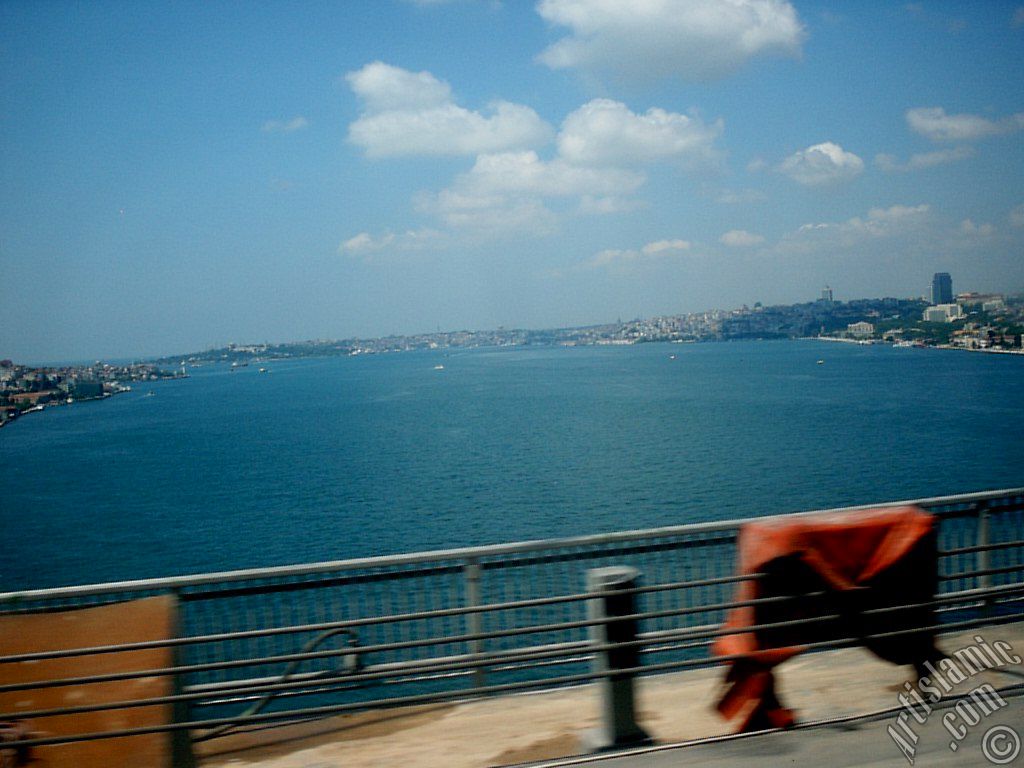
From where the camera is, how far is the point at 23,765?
14.3 ft

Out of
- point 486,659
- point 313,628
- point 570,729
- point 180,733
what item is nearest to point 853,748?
point 570,729

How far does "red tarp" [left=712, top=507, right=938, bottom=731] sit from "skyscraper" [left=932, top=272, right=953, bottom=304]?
180m

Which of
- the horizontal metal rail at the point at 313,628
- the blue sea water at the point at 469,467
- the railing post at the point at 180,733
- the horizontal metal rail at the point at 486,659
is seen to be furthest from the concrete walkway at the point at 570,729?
the blue sea water at the point at 469,467

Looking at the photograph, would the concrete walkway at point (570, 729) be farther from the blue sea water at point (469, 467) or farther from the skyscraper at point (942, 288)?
the skyscraper at point (942, 288)

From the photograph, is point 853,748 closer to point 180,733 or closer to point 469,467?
point 180,733

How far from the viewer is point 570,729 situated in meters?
5.28

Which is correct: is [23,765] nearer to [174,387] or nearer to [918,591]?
[918,591]

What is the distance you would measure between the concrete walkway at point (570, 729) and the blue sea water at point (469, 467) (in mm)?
28991

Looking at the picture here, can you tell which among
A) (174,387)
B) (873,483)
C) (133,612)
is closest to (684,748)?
(133,612)

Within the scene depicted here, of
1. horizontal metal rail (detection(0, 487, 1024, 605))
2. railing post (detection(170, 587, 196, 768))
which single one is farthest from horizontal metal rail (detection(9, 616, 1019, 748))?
horizontal metal rail (detection(0, 487, 1024, 605))

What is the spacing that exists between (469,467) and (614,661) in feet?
168

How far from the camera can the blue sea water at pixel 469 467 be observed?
39.0 metres

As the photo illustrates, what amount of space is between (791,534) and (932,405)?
8385 cm

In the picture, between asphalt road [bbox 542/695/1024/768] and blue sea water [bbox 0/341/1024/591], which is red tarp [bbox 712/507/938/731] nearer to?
asphalt road [bbox 542/695/1024/768]
